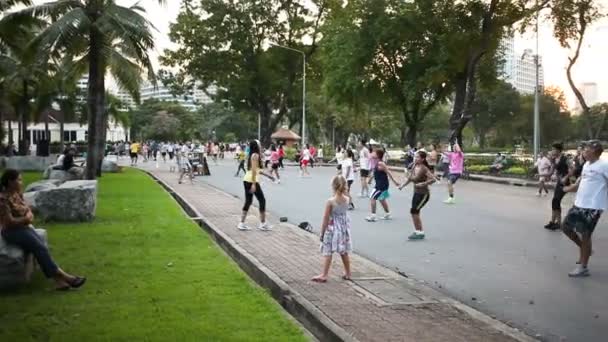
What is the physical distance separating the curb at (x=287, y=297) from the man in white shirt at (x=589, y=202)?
153 inches

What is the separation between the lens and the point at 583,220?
29.2ft

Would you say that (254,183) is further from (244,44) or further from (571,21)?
(244,44)

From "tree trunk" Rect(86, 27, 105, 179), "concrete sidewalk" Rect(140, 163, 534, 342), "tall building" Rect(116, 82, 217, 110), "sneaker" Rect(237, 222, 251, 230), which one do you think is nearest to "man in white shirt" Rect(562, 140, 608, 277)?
"concrete sidewalk" Rect(140, 163, 534, 342)

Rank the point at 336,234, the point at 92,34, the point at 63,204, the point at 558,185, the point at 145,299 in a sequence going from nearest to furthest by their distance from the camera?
the point at 145,299 < the point at 336,234 < the point at 63,204 < the point at 558,185 < the point at 92,34

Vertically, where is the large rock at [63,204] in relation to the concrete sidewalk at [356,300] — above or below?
above

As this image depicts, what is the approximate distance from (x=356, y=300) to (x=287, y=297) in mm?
710

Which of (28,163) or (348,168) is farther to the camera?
(28,163)

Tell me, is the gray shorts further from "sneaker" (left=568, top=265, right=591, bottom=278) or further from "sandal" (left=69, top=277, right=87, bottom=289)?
A: "sandal" (left=69, top=277, right=87, bottom=289)

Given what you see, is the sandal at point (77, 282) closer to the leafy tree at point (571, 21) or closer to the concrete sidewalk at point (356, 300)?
the concrete sidewalk at point (356, 300)

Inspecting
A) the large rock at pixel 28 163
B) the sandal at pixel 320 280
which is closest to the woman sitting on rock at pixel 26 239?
the sandal at pixel 320 280

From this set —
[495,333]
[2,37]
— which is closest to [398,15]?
[2,37]

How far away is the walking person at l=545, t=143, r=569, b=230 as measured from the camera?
43.4 ft

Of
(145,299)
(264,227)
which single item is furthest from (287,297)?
(264,227)

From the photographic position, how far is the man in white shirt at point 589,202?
→ 8.85 metres
